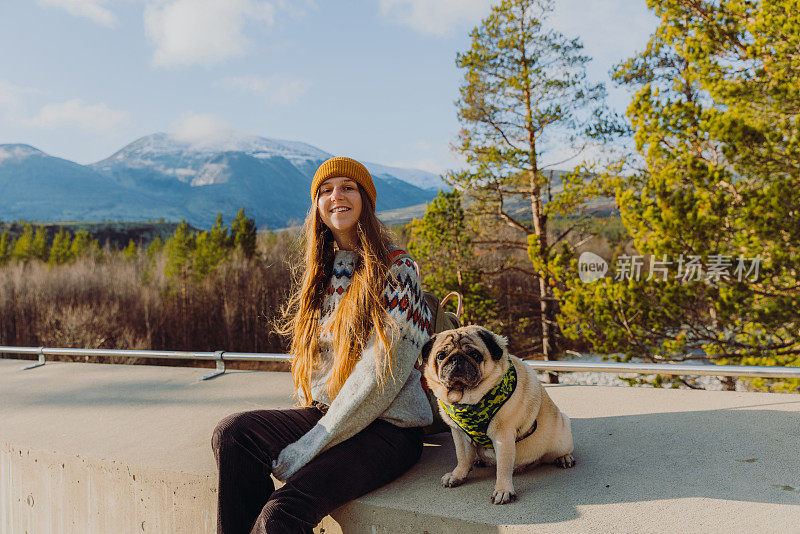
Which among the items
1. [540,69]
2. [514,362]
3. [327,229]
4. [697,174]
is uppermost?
[540,69]

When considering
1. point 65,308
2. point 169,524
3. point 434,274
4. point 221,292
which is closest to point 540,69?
point 434,274

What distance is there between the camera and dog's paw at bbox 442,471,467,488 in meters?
1.97

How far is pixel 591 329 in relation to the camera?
33.3 feet

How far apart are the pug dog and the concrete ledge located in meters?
0.13

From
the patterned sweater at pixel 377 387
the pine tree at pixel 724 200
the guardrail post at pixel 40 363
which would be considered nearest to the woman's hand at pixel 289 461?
the patterned sweater at pixel 377 387

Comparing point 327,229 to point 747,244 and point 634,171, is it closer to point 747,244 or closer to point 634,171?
point 747,244

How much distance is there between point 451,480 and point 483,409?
37 cm

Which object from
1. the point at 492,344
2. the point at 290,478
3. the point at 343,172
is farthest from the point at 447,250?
the point at 290,478

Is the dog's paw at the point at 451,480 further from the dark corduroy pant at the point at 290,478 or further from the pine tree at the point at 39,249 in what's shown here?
the pine tree at the point at 39,249

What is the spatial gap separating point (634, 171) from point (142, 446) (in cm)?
1168

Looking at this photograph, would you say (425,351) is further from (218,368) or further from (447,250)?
(447,250)

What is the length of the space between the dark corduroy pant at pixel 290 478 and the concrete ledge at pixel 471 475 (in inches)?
4.5

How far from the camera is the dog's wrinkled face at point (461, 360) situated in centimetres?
175

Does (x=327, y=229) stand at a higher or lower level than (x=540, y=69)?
lower
